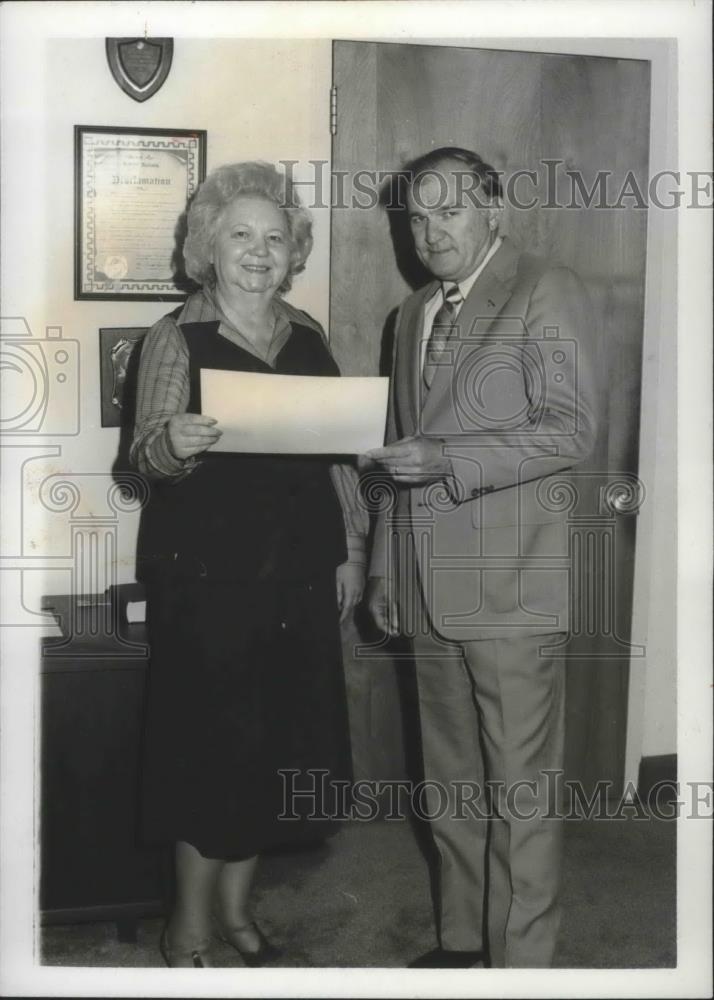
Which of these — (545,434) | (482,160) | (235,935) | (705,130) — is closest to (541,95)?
(482,160)

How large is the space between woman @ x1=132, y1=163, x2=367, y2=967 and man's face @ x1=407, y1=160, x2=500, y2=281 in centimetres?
25

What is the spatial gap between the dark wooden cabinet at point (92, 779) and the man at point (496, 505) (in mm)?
582

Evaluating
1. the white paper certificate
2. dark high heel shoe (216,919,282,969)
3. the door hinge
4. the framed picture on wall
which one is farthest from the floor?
the door hinge

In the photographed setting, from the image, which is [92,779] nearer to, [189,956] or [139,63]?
[189,956]

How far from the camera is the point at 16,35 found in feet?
7.02

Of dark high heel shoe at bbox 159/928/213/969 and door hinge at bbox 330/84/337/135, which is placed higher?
door hinge at bbox 330/84/337/135

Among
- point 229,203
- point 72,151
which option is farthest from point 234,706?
point 72,151

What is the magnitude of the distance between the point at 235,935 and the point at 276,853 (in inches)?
7.2

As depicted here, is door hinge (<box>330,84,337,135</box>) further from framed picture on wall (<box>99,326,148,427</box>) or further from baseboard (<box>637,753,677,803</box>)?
baseboard (<box>637,753,677,803</box>)

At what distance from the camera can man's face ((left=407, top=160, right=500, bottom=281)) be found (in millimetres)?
2182

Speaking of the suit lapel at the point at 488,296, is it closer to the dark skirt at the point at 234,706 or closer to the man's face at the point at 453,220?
the man's face at the point at 453,220

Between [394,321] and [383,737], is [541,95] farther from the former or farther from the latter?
[383,737]

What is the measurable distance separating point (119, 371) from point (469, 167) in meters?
0.83

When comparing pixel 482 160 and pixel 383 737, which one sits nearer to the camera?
pixel 482 160
